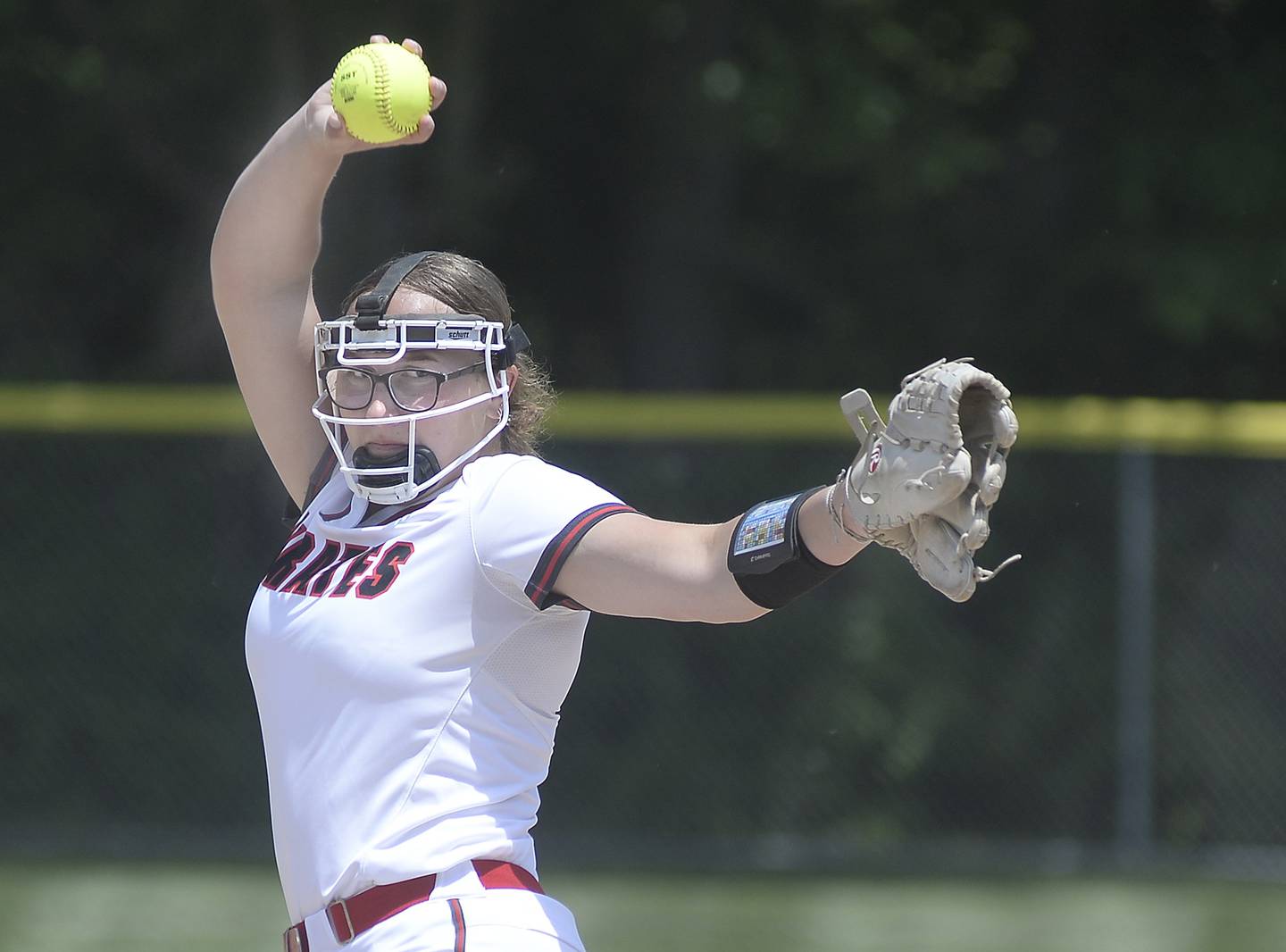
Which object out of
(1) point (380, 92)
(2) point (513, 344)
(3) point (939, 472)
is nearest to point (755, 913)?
(2) point (513, 344)

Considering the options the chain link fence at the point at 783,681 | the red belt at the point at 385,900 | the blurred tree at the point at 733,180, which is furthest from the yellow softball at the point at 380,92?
the blurred tree at the point at 733,180

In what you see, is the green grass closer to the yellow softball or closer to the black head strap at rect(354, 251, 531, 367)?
the black head strap at rect(354, 251, 531, 367)

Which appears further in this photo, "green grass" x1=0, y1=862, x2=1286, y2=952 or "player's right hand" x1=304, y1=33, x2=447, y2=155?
"green grass" x1=0, y1=862, x2=1286, y2=952

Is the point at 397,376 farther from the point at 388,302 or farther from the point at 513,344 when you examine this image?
the point at 513,344

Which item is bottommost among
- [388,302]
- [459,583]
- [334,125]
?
[459,583]

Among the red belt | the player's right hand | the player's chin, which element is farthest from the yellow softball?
the red belt

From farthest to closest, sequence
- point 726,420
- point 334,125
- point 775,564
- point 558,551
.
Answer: point 726,420 < point 334,125 < point 558,551 < point 775,564

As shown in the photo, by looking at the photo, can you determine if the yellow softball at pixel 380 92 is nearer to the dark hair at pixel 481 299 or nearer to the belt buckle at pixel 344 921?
the dark hair at pixel 481 299

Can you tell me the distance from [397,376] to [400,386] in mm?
16

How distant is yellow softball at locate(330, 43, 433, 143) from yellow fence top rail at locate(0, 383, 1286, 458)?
407 cm

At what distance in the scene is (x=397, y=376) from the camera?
2574 millimetres

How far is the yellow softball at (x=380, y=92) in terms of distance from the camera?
275cm

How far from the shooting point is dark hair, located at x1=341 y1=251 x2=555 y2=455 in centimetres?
270

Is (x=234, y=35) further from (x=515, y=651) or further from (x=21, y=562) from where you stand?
(x=515, y=651)
